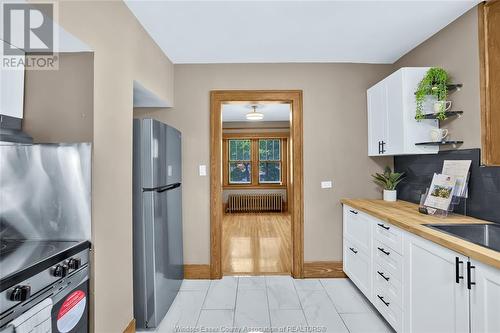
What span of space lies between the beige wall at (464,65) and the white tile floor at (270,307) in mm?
1778

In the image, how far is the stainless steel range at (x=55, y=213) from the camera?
1251 millimetres

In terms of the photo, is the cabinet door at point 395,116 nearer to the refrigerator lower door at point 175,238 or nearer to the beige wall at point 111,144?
the refrigerator lower door at point 175,238

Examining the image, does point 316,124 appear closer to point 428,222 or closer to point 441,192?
point 441,192

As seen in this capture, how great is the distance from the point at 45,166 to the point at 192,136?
5.84ft

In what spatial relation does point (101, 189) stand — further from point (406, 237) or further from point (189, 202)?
point (406, 237)

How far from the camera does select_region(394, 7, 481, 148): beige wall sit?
2016mm

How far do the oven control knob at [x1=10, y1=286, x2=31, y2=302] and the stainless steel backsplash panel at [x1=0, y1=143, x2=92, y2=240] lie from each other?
47cm

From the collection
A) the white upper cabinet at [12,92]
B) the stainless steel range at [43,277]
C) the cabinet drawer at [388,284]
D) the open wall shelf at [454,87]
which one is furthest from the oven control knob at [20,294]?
the open wall shelf at [454,87]

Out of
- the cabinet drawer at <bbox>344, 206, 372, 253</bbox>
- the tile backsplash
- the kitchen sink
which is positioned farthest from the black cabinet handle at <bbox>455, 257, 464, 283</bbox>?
the cabinet drawer at <bbox>344, 206, 372, 253</bbox>

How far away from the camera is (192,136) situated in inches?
122

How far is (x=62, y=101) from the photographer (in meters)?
1.47

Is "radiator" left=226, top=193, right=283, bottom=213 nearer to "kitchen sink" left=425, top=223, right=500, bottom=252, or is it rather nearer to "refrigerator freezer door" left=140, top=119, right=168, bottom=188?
"refrigerator freezer door" left=140, top=119, right=168, bottom=188

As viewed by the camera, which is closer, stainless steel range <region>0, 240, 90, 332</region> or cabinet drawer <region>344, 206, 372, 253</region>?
stainless steel range <region>0, 240, 90, 332</region>

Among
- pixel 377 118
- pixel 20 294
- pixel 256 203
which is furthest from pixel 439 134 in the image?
pixel 256 203
